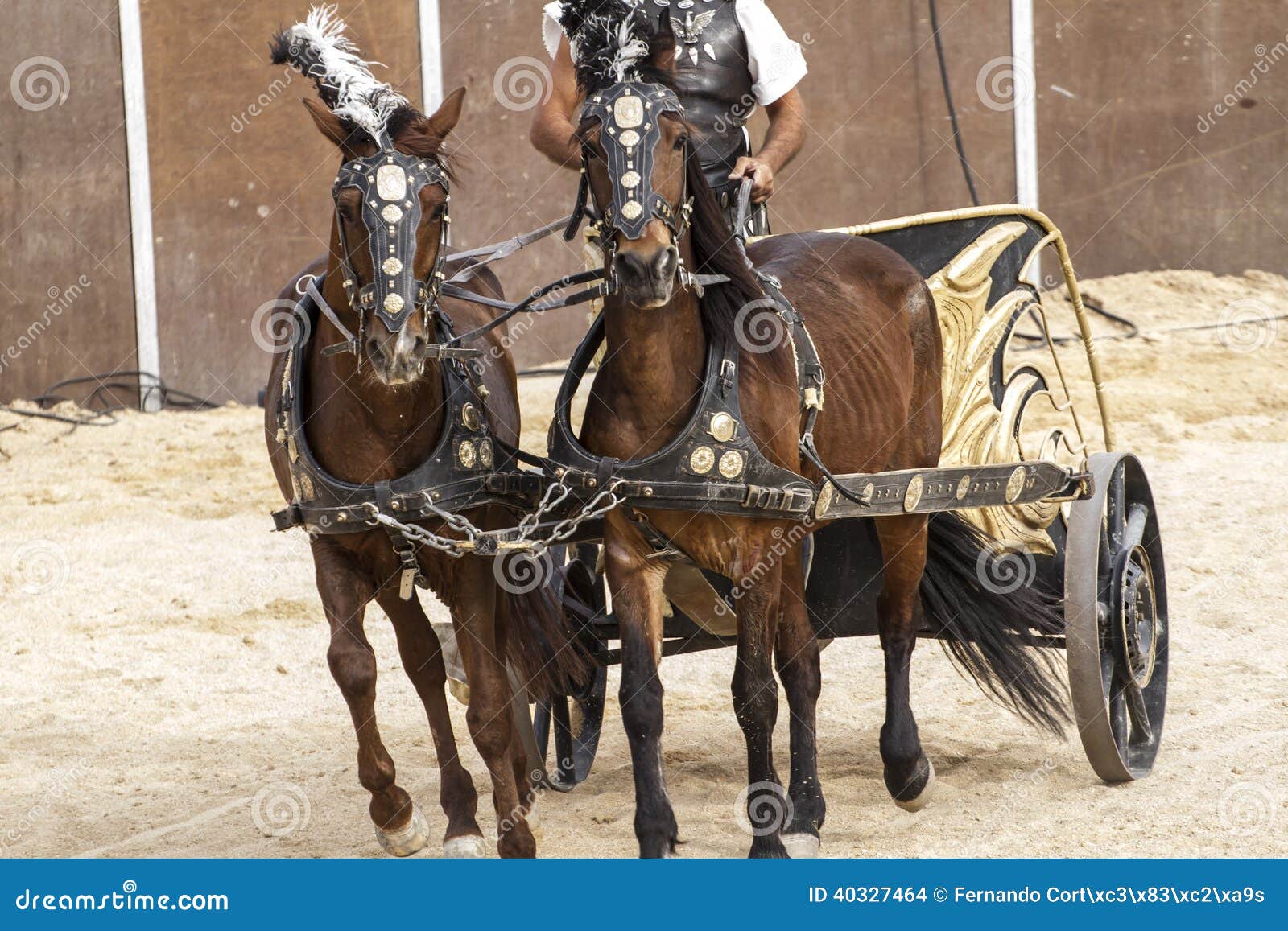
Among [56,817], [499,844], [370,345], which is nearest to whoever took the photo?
[370,345]

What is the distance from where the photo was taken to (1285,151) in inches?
348

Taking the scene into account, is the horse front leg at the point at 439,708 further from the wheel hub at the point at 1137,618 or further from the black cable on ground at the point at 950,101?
the black cable on ground at the point at 950,101

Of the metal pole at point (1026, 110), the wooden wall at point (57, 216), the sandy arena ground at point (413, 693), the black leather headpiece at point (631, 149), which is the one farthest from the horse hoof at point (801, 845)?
the wooden wall at point (57, 216)

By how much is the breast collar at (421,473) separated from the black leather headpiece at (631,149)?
609 millimetres

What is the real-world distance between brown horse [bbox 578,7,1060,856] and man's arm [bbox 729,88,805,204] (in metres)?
0.24

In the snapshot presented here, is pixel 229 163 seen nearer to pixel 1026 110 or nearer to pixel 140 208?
pixel 140 208

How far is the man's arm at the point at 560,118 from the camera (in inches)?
132

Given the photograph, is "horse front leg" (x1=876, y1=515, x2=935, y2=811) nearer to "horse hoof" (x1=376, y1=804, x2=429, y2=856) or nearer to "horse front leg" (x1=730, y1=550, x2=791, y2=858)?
"horse front leg" (x1=730, y1=550, x2=791, y2=858)

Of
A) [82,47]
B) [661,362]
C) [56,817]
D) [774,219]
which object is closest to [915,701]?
[661,362]

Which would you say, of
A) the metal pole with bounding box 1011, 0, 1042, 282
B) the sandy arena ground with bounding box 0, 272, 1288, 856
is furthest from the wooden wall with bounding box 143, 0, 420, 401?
the metal pole with bounding box 1011, 0, 1042, 282

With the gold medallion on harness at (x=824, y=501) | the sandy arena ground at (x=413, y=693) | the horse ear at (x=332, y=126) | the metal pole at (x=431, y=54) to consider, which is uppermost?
the metal pole at (x=431, y=54)

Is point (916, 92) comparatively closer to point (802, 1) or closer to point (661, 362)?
point (802, 1)

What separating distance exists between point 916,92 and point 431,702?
6.11 meters

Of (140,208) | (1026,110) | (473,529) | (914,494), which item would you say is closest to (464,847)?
(473,529)
